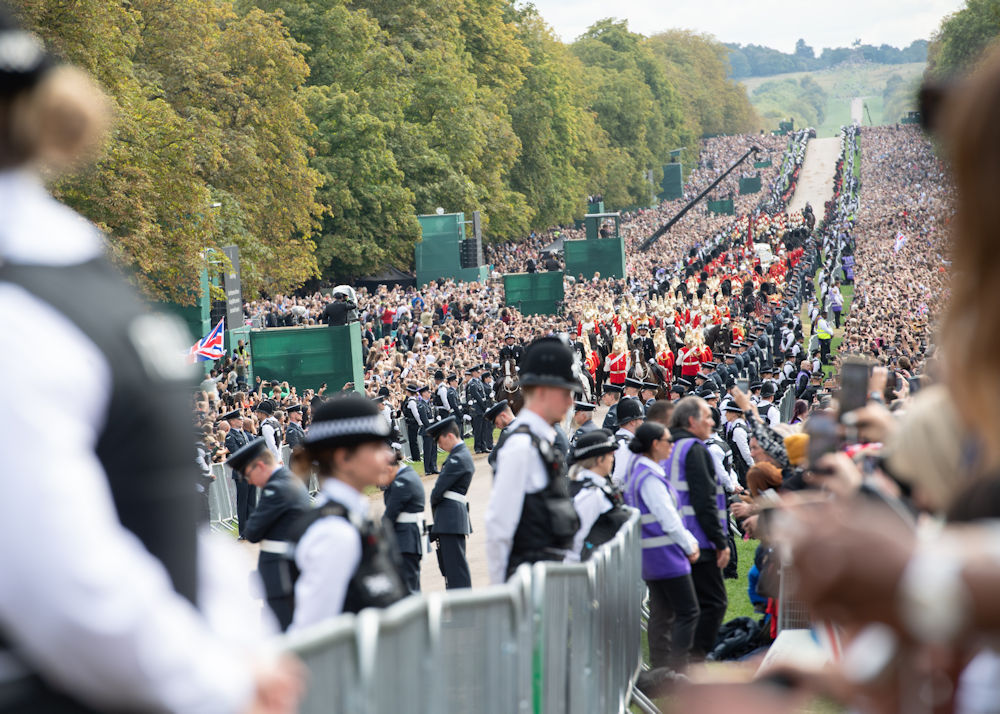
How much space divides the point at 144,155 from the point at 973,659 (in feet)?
86.8

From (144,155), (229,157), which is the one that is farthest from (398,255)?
(144,155)

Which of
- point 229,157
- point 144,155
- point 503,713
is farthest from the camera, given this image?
point 229,157

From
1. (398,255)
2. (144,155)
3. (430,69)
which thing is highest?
(430,69)

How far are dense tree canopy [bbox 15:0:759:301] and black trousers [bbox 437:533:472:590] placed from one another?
50.2 feet

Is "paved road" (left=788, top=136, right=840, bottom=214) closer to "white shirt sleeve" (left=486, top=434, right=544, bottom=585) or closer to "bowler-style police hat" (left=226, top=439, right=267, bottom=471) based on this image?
"bowler-style police hat" (left=226, top=439, right=267, bottom=471)

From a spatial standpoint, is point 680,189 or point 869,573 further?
point 680,189

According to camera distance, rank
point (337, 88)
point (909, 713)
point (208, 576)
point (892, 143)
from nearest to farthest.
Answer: point (909, 713)
point (208, 576)
point (337, 88)
point (892, 143)

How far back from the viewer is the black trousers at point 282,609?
651 cm

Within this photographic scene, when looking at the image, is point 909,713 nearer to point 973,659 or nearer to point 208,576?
point 973,659

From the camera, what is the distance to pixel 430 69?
55.2m

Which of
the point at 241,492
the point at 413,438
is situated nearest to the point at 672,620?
the point at 241,492

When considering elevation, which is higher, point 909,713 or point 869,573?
point 869,573

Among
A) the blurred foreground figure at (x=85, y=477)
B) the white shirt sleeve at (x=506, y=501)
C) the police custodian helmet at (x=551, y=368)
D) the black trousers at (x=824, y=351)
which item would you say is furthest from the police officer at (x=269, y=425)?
the blurred foreground figure at (x=85, y=477)

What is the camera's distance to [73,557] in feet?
4.82
